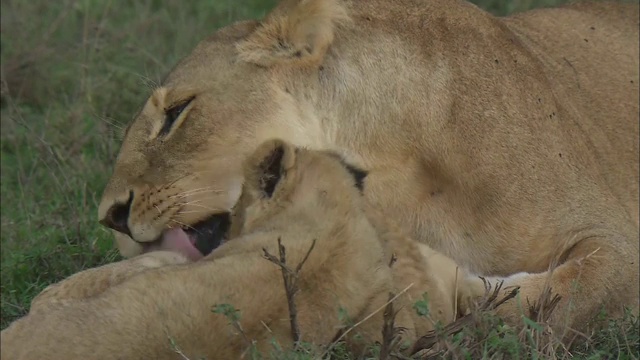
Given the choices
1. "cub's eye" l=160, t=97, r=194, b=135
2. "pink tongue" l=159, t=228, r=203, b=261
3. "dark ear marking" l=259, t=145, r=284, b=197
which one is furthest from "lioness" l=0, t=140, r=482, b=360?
"cub's eye" l=160, t=97, r=194, b=135

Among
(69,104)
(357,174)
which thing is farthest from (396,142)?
(69,104)

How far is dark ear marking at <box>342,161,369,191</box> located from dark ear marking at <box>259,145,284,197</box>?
0.22 meters

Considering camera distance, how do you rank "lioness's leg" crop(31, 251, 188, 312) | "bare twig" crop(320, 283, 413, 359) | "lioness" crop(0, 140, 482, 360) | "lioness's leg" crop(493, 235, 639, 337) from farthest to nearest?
"lioness's leg" crop(493, 235, 639, 337), "lioness's leg" crop(31, 251, 188, 312), "bare twig" crop(320, 283, 413, 359), "lioness" crop(0, 140, 482, 360)

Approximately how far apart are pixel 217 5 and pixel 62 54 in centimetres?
109

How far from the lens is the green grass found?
4699mm

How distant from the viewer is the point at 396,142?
4.00 meters

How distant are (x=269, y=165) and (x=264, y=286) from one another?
1.73 feet

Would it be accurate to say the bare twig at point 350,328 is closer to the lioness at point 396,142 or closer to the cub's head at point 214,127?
the lioness at point 396,142

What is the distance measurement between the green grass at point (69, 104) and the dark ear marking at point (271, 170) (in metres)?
0.99

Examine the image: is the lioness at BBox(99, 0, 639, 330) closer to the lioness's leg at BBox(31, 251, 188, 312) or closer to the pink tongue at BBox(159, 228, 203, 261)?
the pink tongue at BBox(159, 228, 203, 261)

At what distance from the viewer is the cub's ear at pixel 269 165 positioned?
352 cm

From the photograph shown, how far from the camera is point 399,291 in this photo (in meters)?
3.52

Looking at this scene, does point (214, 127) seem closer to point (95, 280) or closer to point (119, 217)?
point (119, 217)

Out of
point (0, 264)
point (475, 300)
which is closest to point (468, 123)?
point (475, 300)
